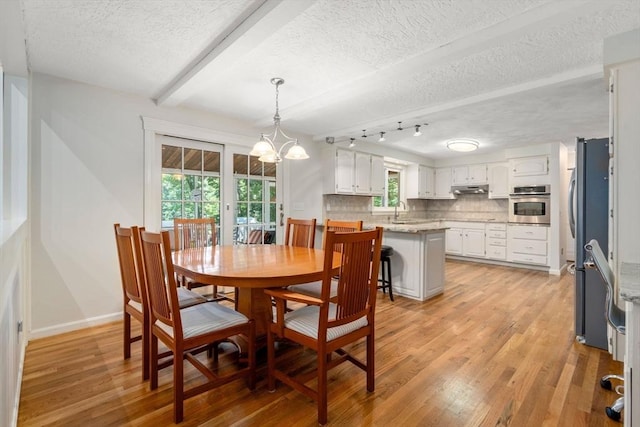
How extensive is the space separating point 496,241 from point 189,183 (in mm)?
5393

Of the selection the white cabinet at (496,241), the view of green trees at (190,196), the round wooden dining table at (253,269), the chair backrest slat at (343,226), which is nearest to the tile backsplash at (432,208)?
the white cabinet at (496,241)

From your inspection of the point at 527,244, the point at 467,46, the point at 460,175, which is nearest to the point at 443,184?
the point at 460,175


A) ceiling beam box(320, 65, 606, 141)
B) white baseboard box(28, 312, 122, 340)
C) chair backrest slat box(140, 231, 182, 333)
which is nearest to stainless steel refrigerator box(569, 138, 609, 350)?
ceiling beam box(320, 65, 606, 141)

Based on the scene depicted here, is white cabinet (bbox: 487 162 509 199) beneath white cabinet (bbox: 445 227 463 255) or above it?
above

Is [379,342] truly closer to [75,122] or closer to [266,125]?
[266,125]

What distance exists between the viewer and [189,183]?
361 centimetres

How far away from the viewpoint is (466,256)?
632 cm

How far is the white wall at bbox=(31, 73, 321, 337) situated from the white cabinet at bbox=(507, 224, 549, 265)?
5.91 metres

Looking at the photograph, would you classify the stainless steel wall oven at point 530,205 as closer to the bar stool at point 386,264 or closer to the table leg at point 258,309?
the bar stool at point 386,264

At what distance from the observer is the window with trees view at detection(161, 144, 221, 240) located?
3.45 m

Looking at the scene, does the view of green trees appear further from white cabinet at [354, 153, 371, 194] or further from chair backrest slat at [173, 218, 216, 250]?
white cabinet at [354, 153, 371, 194]

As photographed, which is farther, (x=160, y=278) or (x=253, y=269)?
(x=253, y=269)

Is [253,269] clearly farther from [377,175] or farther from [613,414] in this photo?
[377,175]

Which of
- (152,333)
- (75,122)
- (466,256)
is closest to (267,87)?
(75,122)
